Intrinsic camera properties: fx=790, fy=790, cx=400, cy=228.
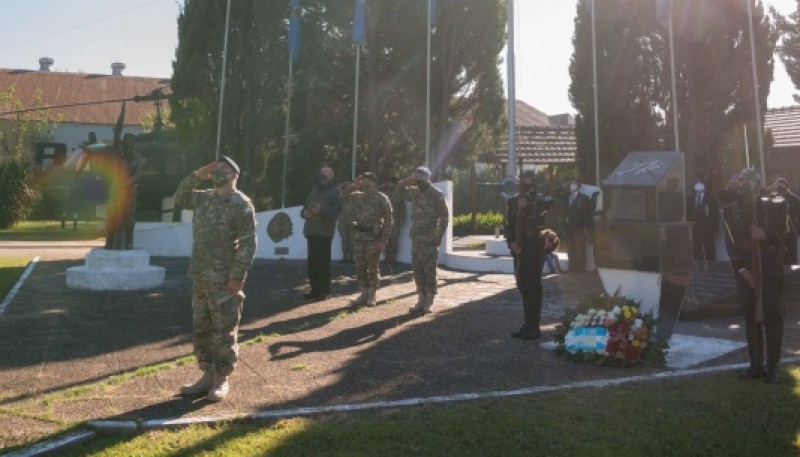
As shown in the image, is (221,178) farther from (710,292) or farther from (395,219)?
(395,219)

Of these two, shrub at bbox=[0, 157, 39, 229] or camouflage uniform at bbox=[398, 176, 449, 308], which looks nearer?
camouflage uniform at bbox=[398, 176, 449, 308]

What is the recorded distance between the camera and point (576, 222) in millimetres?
14891

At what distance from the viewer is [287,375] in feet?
22.1

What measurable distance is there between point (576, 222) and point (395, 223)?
13.0 ft

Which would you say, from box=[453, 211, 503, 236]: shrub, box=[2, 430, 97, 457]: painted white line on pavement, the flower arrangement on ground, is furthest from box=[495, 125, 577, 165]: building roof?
box=[2, 430, 97, 457]: painted white line on pavement

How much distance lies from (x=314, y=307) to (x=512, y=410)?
18.0 ft

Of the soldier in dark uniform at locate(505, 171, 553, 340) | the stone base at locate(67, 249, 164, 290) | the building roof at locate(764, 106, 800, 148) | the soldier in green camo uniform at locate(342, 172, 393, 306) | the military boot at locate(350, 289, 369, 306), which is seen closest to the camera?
the soldier in dark uniform at locate(505, 171, 553, 340)

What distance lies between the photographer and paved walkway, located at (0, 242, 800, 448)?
19.3 ft

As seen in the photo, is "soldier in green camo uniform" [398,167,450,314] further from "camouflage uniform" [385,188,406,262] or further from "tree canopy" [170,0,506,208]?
"tree canopy" [170,0,506,208]

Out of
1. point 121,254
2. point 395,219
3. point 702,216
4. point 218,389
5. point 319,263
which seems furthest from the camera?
point 395,219

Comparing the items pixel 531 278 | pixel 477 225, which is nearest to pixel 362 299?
pixel 531 278

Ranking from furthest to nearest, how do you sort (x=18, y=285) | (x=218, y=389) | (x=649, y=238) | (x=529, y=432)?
(x=18, y=285), (x=649, y=238), (x=218, y=389), (x=529, y=432)

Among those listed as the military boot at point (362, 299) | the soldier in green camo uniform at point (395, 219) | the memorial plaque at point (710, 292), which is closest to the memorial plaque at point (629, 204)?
the memorial plaque at point (710, 292)

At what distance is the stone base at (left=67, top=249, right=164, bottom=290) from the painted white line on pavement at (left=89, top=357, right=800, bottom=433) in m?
7.26
